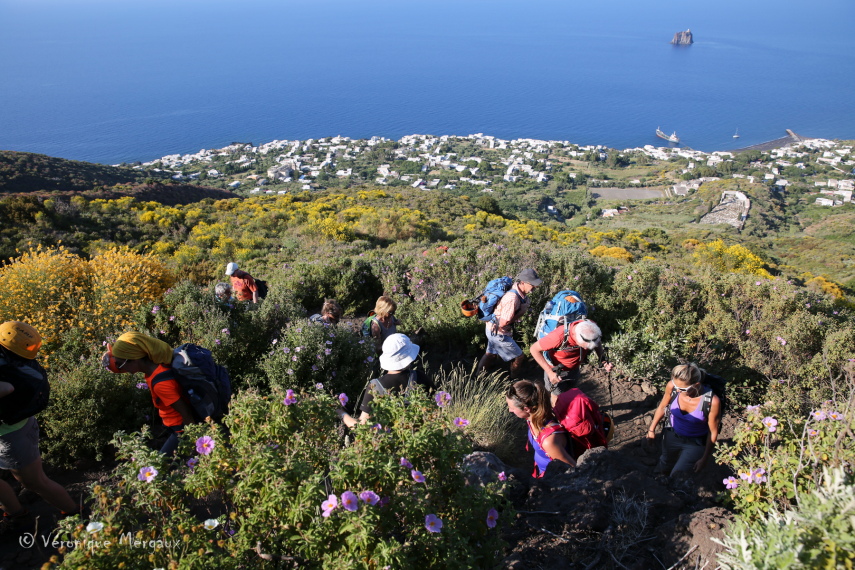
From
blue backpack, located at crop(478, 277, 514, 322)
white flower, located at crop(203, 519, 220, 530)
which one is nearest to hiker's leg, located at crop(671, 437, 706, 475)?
blue backpack, located at crop(478, 277, 514, 322)

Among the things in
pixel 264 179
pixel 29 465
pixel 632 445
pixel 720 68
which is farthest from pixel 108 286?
pixel 720 68

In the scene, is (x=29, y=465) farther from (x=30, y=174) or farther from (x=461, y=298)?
(x=30, y=174)

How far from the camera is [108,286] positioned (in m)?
6.01

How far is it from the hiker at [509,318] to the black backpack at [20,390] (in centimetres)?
354

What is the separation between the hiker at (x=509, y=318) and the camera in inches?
184

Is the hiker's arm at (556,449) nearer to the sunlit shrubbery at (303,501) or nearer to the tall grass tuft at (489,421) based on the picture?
the tall grass tuft at (489,421)

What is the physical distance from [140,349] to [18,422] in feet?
2.46

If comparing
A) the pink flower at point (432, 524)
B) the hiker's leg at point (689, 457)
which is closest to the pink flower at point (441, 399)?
the pink flower at point (432, 524)

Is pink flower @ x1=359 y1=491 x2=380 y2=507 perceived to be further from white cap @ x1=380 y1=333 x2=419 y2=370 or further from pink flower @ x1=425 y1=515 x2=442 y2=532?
white cap @ x1=380 y1=333 x2=419 y2=370

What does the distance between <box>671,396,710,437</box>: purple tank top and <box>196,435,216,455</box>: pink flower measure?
3.29m

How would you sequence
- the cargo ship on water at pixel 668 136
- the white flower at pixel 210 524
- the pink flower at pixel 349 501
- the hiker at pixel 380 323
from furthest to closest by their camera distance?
the cargo ship on water at pixel 668 136 → the hiker at pixel 380 323 → the white flower at pixel 210 524 → the pink flower at pixel 349 501

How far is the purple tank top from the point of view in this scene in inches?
138

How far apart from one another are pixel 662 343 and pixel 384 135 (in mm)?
84633

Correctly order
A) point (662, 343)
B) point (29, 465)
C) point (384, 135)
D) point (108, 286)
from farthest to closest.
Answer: point (384, 135)
point (108, 286)
point (662, 343)
point (29, 465)
